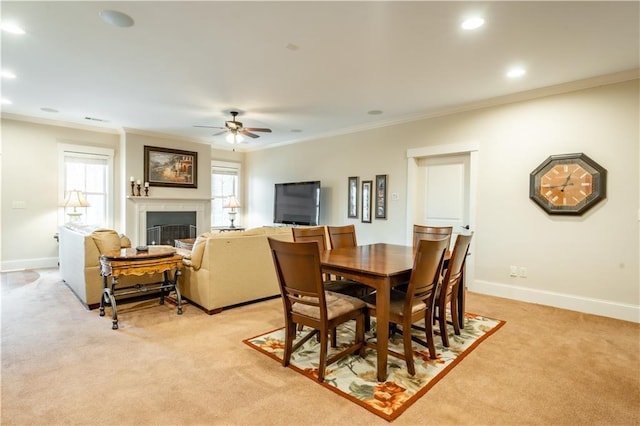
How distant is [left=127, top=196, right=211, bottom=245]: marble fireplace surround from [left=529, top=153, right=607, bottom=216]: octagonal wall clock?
6199 mm

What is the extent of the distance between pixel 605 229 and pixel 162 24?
4.74m

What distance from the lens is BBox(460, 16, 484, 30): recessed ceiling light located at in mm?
2495

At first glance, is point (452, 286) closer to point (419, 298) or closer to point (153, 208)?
point (419, 298)

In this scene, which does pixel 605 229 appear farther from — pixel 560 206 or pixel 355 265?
pixel 355 265

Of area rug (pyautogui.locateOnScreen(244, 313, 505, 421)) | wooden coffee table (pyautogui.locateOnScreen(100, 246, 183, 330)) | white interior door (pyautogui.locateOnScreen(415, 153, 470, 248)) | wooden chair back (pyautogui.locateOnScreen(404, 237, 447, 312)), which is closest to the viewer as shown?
area rug (pyautogui.locateOnScreen(244, 313, 505, 421))

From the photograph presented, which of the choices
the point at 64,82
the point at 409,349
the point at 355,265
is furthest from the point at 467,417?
the point at 64,82

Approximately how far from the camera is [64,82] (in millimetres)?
3924

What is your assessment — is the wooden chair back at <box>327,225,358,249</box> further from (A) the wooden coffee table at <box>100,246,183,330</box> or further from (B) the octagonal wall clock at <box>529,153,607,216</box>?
(B) the octagonal wall clock at <box>529,153,607,216</box>

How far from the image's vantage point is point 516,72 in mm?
3477

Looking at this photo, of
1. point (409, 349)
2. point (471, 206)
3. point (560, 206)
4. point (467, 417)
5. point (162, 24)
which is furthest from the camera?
point (471, 206)

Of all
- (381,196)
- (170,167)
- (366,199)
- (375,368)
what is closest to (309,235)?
(375,368)

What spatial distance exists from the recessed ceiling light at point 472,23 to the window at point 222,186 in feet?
21.8

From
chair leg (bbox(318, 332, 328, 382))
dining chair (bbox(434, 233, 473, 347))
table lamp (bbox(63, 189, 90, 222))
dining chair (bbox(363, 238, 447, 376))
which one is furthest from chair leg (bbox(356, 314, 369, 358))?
table lamp (bbox(63, 189, 90, 222))

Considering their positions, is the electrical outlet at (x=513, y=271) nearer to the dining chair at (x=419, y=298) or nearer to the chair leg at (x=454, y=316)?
the chair leg at (x=454, y=316)
